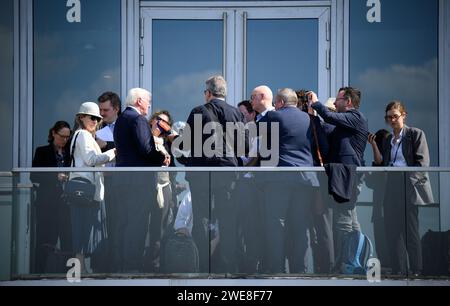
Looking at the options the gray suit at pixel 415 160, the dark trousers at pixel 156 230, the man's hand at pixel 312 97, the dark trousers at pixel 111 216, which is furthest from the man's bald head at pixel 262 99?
the dark trousers at pixel 111 216

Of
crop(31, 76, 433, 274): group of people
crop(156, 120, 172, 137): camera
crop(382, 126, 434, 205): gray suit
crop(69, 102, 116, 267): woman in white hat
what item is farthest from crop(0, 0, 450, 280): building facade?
crop(31, 76, 433, 274): group of people

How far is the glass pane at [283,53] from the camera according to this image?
1173 centimetres

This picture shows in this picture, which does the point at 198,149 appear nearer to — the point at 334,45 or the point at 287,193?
the point at 287,193

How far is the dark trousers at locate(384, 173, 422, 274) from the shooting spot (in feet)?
31.4

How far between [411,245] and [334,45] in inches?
119

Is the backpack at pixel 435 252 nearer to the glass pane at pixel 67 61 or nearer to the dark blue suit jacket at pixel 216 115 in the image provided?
the dark blue suit jacket at pixel 216 115

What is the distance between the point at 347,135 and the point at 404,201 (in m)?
0.81

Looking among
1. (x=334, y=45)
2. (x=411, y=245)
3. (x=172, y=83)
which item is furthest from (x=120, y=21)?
(x=411, y=245)

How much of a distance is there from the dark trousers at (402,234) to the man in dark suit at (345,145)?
12.3 inches

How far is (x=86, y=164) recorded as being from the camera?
Answer: 9.84m

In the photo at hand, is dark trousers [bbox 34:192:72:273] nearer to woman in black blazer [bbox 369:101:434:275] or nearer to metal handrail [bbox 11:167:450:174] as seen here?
metal handrail [bbox 11:167:450:174]

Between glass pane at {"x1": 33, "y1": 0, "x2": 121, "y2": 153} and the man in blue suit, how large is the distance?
2851 mm

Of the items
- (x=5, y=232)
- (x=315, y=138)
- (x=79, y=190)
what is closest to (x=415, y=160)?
(x=315, y=138)

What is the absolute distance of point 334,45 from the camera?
1177 cm
